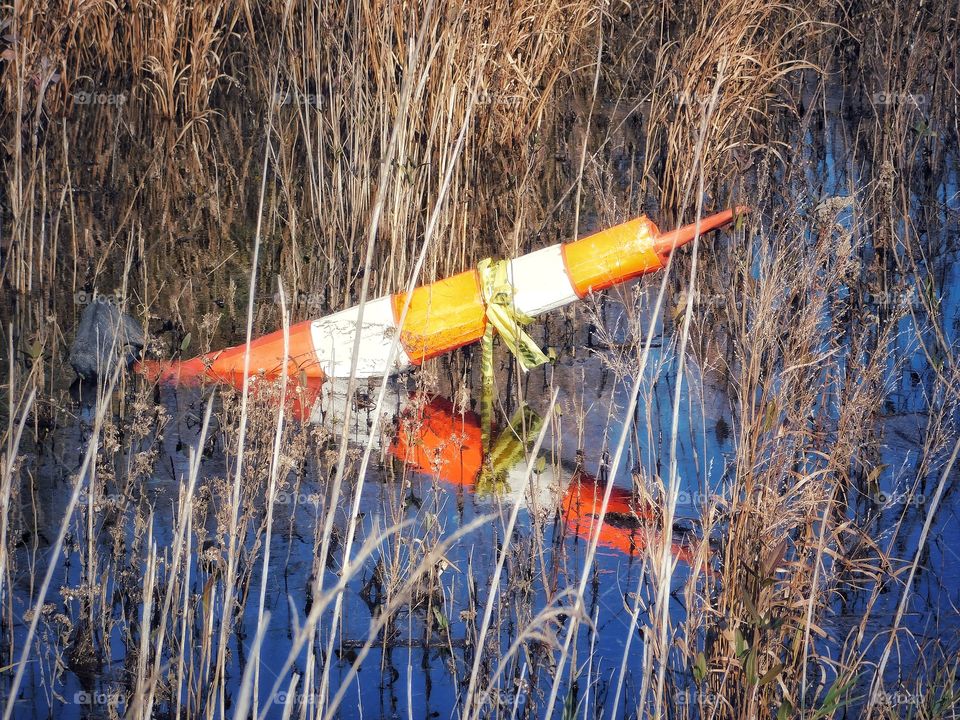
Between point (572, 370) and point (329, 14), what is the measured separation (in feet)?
5.21

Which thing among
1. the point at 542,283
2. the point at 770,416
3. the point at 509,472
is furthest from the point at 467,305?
the point at 770,416

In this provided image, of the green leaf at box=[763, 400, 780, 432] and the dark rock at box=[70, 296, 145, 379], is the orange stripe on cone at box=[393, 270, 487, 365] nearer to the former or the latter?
the dark rock at box=[70, 296, 145, 379]

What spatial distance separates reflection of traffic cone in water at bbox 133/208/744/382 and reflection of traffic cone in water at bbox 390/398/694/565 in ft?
0.83

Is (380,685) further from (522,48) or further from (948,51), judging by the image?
(948,51)

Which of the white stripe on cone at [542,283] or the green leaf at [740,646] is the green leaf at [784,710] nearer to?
the green leaf at [740,646]

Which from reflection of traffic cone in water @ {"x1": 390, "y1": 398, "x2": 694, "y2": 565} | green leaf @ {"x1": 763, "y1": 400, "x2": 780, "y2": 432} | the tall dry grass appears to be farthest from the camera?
reflection of traffic cone in water @ {"x1": 390, "y1": 398, "x2": 694, "y2": 565}

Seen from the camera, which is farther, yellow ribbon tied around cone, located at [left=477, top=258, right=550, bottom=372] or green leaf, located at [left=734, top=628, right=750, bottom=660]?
yellow ribbon tied around cone, located at [left=477, top=258, right=550, bottom=372]

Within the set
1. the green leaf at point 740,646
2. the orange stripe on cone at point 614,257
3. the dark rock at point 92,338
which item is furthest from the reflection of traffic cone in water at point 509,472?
the dark rock at point 92,338

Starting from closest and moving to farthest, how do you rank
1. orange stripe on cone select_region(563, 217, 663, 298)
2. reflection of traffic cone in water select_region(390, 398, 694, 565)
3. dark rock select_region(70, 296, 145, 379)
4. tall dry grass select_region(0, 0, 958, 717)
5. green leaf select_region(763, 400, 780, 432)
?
tall dry grass select_region(0, 0, 958, 717) < green leaf select_region(763, 400, 780, 432) < reflection of traffic cone in water select_region(390, 398, 694, 565) < orange stripe on cone select_region(563, 217, 663, 298) < dark rock select_region(70, 296, 145, 379)

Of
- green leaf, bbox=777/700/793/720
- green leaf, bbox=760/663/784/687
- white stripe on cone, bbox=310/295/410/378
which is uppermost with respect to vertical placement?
white stripe on cone, bbox=310/295/410/378

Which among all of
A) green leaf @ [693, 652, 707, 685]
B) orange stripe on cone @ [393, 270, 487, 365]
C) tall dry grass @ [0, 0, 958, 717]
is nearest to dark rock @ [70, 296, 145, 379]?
tall dry grass @ [0, 0, 958, 717]

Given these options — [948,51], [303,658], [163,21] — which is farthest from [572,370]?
[948,51]

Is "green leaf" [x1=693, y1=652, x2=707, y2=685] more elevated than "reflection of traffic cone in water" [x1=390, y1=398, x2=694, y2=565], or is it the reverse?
"reflection of traffic cone in water" [x1=390, y1=398, x2=694, y2=565]

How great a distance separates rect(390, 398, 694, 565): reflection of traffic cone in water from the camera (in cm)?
334
